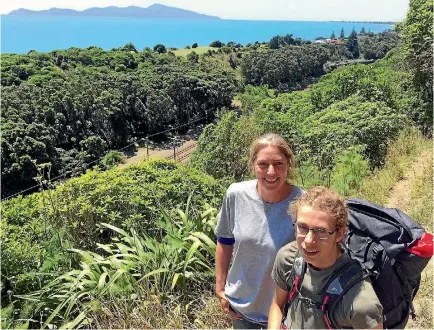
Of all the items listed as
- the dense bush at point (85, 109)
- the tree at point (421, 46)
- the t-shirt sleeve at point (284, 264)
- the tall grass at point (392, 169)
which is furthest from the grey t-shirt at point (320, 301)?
the dense bush at point (85, 109)

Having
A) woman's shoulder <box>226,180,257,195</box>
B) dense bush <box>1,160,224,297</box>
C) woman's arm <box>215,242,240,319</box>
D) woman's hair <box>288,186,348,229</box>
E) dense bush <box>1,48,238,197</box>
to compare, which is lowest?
dense bush <box>1,48,238,197</box>

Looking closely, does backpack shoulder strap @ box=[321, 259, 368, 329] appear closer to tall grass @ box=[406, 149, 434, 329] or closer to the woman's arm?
the woman's arm

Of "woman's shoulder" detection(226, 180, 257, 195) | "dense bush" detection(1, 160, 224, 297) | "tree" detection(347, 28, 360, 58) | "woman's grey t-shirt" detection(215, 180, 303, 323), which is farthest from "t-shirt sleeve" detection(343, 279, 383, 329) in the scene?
"tree" detection(347, 28, 360, 58)

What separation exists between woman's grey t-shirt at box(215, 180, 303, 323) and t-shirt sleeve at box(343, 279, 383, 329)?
42 cm

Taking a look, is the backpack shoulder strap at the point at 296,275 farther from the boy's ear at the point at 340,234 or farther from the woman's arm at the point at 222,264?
the woman's arm at the point at 222,264

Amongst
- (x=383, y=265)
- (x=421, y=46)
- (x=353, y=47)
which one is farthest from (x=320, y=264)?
(x=353, y=47)

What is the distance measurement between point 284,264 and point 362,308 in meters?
0.33

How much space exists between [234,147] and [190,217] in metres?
7.76

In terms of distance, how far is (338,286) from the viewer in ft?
4.36

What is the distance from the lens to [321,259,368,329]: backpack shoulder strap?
1316 mm

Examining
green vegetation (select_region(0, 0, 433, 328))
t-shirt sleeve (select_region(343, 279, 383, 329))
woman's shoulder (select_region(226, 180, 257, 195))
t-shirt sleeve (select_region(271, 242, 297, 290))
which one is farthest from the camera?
green vegetation (select_region(0, 0, 433, 328))

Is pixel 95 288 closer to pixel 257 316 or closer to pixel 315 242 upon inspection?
pixel 257 316

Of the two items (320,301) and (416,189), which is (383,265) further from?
(416,189)

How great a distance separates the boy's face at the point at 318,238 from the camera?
1.36m
